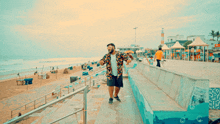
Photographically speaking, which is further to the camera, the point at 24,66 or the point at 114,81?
the point at 24,66

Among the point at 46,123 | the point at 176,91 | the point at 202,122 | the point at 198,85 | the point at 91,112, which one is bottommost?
the point at 91,112

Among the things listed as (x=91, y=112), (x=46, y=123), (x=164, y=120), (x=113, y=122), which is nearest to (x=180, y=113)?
(x=164, y=120)

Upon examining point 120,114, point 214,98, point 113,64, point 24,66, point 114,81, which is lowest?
point 24,66

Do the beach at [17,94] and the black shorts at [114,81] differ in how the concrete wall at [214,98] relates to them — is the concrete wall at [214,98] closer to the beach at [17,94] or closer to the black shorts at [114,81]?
the black shorts at [114,81]

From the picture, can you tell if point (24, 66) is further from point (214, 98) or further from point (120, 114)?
point (214, 98)

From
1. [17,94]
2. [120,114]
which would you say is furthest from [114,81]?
[17,94]

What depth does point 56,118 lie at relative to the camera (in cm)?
227

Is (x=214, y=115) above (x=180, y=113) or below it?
below

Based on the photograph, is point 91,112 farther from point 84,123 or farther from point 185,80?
point 185,80

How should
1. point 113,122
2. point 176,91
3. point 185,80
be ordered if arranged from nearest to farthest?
1. point 185,80
2. point 176,91
3. point 113,122

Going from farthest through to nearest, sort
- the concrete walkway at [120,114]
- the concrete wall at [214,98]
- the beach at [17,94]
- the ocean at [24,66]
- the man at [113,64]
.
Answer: the ocean at [24,66] < the beach at [17,94] < the man at [113,64] < the concrete walkway at [120,114] < the concrete wall at [214,98]

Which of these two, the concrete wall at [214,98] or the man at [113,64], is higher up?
the man at [113,64]

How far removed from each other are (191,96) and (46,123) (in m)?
2.34

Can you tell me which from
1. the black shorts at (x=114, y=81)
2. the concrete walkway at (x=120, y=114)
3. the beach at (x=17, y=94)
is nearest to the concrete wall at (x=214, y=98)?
the concrete walkway at (x=120, y=114)
